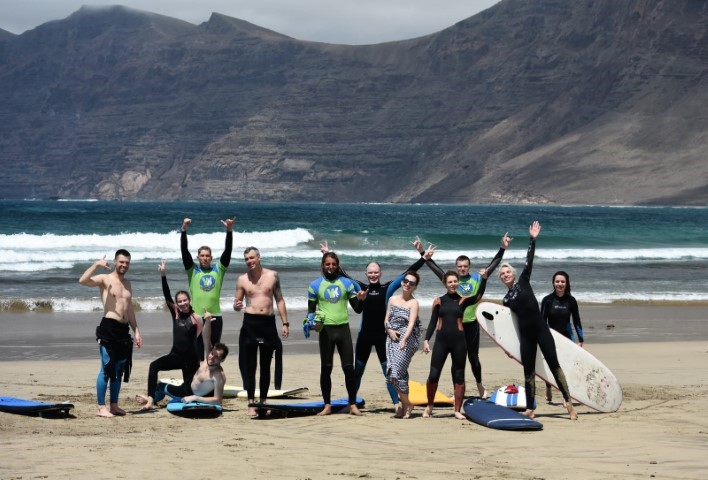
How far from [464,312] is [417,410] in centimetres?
110

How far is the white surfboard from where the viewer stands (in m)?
10.4

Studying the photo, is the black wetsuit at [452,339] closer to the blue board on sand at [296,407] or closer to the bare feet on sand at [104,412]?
the blue board on sand at [296,407]

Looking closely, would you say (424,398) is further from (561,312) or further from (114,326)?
(114,326)

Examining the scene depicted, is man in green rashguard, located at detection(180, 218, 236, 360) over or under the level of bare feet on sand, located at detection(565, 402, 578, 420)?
over

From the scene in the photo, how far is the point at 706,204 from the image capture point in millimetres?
171125

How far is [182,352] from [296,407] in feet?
4.34

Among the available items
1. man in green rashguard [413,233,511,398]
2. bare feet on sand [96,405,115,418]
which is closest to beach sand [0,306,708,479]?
bare feet on sand [96,405,115,418]

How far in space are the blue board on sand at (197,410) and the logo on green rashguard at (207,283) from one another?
1.49 metres

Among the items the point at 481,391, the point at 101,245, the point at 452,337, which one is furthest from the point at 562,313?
the point at 101,245

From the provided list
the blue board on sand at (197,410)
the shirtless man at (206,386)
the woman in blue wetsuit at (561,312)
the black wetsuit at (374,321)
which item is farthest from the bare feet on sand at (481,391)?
the blue board on sand at (197,410)

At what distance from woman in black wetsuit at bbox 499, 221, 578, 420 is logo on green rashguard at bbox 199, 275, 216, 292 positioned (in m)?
3.10

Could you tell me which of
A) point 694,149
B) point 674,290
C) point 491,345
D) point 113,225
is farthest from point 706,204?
point 491,345

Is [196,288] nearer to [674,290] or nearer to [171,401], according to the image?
[171,401]

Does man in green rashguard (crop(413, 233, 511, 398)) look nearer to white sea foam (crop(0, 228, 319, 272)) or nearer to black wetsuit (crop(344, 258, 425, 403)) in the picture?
black wetsuit (crop(344, 258, 425, 403))
